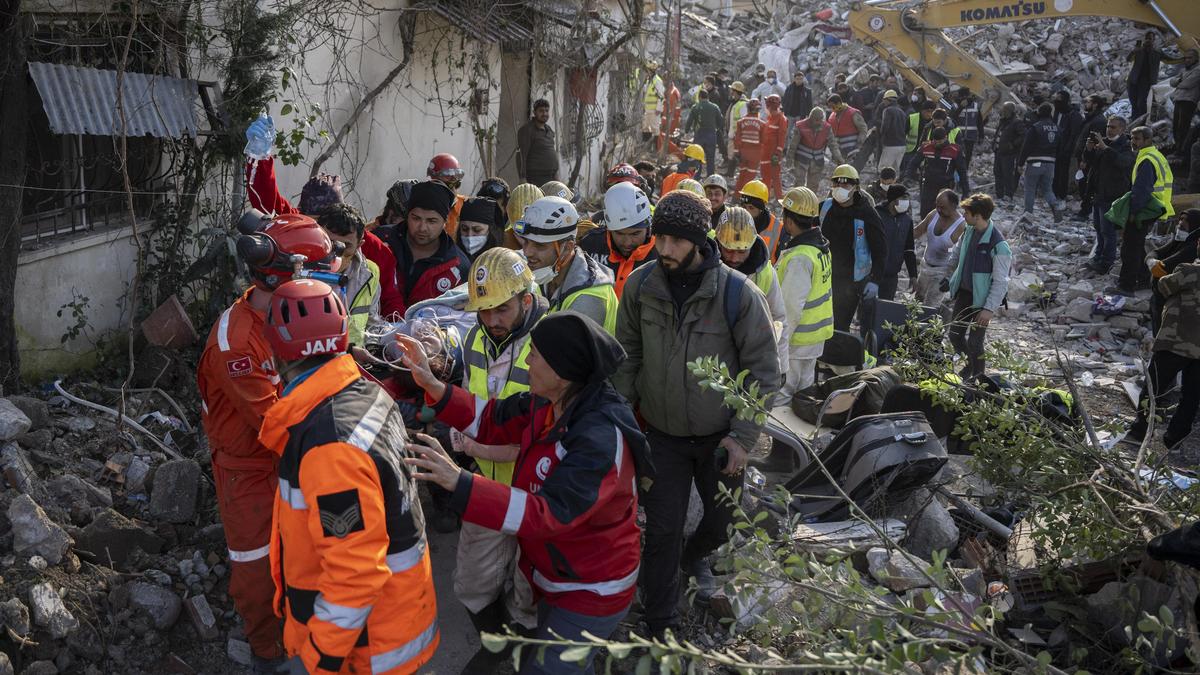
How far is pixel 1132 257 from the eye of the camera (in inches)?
465

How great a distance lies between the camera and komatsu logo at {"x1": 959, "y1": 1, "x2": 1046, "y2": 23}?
16922 millimetres

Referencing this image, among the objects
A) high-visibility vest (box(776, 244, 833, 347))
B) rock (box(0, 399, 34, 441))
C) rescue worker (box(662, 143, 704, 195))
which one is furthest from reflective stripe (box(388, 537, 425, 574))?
rescue worker (box(662, 143, 704, 195))

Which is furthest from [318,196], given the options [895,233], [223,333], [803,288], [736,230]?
[895,233]

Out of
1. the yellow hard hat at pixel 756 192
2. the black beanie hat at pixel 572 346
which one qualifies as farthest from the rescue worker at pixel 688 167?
the black beanie hat at pixel 572 346

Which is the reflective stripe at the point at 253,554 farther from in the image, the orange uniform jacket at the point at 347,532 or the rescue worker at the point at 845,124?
the rescue worker at the point at 845,124

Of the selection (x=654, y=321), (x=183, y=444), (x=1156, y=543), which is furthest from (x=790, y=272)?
(x=183, y=444)

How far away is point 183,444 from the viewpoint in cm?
531

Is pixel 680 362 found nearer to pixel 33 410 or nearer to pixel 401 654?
pixel 401 654

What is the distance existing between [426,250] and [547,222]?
4.20ft

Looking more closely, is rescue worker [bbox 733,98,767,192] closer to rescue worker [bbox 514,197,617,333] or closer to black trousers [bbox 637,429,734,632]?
rescue worker [bbox 514,197,617,333]

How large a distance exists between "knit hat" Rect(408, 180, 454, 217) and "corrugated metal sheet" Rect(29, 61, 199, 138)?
5.80ft

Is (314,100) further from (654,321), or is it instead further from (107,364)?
(654,321)

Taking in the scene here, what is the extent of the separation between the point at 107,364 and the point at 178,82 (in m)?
1.79

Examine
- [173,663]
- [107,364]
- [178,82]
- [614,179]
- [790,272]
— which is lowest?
[173,663]
